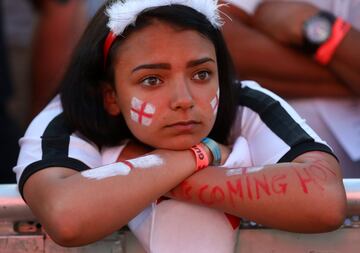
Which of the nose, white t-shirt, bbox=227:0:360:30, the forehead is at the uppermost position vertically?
the forehead

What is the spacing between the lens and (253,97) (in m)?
2.16

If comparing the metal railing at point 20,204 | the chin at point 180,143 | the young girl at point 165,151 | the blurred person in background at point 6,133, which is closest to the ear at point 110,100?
the young girl at point 165,151

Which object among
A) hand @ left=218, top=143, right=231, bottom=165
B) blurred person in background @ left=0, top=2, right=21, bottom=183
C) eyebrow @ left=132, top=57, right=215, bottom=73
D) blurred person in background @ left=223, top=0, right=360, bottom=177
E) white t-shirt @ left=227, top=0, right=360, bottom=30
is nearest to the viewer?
eyebrow @ left=132, top=57, right=215, bottom=73

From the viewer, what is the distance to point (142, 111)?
191cm

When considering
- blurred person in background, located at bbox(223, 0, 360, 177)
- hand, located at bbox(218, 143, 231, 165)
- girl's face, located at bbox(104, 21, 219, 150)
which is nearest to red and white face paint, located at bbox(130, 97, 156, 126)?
girl's face, located at bbox(104, 21, 219, 150)

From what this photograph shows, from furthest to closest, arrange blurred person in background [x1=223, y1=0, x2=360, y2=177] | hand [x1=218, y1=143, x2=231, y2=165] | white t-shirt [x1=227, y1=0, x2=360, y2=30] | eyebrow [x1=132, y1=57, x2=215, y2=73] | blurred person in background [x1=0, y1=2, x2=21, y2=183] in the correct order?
blurred person in background [x1=0, y1=2, x2=21, y2=183], white t-shirt [x1=227, y1=0, x2=360, y2=30], blurred person in background [x1=223, y1=0, x2=360, y2=177], hand [x1=218, y1=143, x2=231, y2=165], eyebrow [x1=132, y1=57, x2=215, y2=73]

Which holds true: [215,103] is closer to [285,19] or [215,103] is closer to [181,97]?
[181,97]

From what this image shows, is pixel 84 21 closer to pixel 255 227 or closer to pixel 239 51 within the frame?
pixel 239 51

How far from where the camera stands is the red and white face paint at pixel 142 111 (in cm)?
189

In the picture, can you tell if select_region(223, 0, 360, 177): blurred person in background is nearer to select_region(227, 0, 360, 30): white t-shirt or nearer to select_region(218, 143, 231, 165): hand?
select_region(227, 0, 360, 30): white t-shirt

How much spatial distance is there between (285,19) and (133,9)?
101 centimetres

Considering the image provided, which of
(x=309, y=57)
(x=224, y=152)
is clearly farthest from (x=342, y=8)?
(x=224, y=152)

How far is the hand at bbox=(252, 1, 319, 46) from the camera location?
9.04ft

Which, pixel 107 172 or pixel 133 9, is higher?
pixel 133 9
